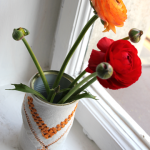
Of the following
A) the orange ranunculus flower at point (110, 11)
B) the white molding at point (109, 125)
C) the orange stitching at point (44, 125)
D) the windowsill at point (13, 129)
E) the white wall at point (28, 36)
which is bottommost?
the windowsill at point (13, 129)

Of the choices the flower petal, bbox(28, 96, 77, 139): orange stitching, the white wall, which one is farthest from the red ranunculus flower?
the white wall

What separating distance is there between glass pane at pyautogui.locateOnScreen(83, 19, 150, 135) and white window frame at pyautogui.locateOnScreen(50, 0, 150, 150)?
0.05 feet

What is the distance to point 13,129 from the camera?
50 cm

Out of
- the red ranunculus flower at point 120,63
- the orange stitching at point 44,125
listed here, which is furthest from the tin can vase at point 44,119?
the red ranunculus flower at point 120,63

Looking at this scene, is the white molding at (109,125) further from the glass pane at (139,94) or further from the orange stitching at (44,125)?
the orange stitching at (44,125)

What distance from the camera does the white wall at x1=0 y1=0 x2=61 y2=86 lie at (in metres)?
0.46

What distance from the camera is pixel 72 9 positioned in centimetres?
47

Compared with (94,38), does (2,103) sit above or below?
below

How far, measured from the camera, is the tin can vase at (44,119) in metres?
0.35

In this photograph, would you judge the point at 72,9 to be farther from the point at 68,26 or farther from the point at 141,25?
the point at 141,25

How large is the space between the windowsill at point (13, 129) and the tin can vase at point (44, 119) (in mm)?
66

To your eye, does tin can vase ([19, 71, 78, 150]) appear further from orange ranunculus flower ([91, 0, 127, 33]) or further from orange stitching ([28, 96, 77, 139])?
orange ranunculus flower ([91, 0, 127, 33])

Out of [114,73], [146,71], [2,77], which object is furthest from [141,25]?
[2,77]

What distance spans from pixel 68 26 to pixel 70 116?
0.75 feet
